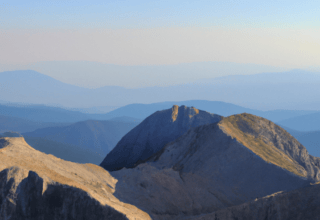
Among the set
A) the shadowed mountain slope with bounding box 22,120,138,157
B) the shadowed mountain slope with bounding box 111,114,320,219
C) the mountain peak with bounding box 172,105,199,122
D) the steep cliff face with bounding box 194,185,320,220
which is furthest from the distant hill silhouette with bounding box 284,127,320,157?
the steep cliff face with bounding box 194,185,320,220

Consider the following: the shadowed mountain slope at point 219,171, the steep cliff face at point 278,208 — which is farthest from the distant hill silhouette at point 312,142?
the steep cliff face at point 278,208

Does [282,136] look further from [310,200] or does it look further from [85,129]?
[85,129]

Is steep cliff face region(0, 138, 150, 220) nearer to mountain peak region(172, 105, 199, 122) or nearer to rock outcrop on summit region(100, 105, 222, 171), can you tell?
rock outcrop on summit region(100, 105, 222, 171)

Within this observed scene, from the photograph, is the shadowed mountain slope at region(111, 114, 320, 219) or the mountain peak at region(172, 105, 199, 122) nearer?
the shadowed mountain slope at region(111, 114, 320, 219)

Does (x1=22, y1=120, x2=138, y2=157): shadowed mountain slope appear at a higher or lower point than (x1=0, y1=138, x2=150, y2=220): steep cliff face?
lower

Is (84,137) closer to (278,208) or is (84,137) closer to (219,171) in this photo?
(219,171)

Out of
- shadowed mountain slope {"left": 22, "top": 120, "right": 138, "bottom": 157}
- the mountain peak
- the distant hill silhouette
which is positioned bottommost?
the distant hill silhouette

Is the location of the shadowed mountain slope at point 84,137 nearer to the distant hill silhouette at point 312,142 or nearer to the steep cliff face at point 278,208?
the distant hill silhouette at point 312,142

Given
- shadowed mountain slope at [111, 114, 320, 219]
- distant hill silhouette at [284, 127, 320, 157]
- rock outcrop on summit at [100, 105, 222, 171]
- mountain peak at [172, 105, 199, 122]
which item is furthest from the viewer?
distant hill silhouette at [284, 127, 320, 157]

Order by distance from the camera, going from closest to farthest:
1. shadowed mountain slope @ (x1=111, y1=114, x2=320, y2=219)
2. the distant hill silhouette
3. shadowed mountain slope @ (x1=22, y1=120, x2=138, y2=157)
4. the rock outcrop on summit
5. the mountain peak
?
shadowed mountain slope @ (x1=111, y1=114, x2=320, y2=219) < the rock outcrop on summit < the mountain peak < the distant hill silhouette < shadowed mountain slope @ (x1=22, y1=120, x2=138, y2=157)
